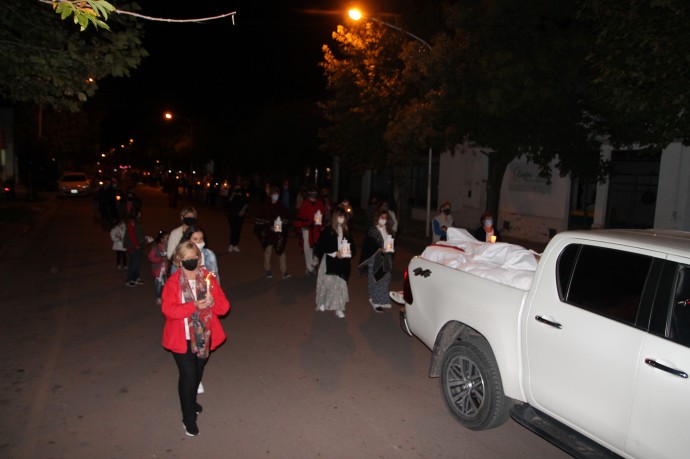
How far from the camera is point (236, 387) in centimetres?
567

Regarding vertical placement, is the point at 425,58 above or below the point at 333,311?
above

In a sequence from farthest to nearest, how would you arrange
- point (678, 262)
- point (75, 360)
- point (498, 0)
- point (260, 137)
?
point (260, 137) → point (498, 0) → point (75, 360) → point (678, 262)

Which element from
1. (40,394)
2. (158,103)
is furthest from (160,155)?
(40,394)

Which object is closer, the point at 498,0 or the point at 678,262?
the point at 678,262

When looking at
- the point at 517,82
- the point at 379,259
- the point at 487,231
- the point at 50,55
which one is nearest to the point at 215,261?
the point at 379,259

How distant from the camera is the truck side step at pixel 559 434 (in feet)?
11.9

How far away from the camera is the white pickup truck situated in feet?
10.7

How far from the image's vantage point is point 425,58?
1480 cm

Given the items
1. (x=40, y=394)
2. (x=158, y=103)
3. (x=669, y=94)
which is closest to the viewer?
(x=40, y=394)

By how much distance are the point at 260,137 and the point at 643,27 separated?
2589cm

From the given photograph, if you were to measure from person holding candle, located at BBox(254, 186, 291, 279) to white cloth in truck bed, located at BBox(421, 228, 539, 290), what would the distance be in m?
5.48

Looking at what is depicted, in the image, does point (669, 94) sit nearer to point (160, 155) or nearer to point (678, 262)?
point (678, 262)

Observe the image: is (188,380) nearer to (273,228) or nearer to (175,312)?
(175,312)

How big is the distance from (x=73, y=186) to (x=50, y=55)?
102ft
